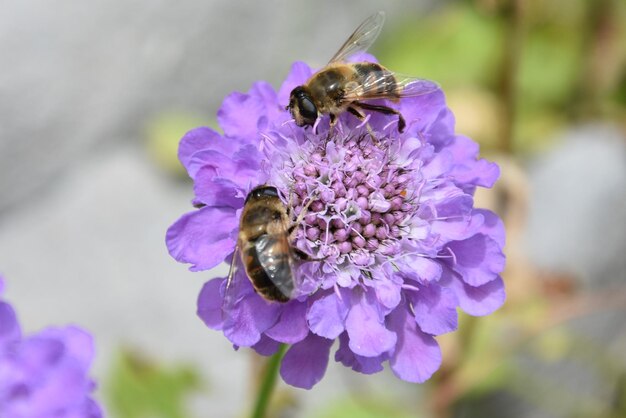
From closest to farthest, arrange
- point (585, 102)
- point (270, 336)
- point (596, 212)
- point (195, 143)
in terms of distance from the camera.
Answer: point (270, 336) → point (195, 143) → point (596, 212) → point (585, 102)

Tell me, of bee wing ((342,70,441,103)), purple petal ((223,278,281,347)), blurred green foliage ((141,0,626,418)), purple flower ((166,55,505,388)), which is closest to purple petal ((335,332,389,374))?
purple flower ((166,55,505,388))

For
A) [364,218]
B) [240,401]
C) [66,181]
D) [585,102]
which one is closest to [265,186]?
[364,218]

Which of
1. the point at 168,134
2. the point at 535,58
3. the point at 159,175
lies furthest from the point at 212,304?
the point at 535,58

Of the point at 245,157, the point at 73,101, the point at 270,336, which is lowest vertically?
the point at 73,101

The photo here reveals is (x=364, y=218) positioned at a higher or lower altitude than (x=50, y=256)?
higher

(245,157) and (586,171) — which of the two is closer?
(245,157)

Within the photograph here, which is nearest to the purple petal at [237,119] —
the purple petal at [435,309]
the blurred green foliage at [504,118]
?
the purple petal at [435,309]

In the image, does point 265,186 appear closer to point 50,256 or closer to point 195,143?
point 195,143

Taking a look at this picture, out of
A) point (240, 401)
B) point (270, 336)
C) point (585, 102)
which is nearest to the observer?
point (270, 336)
